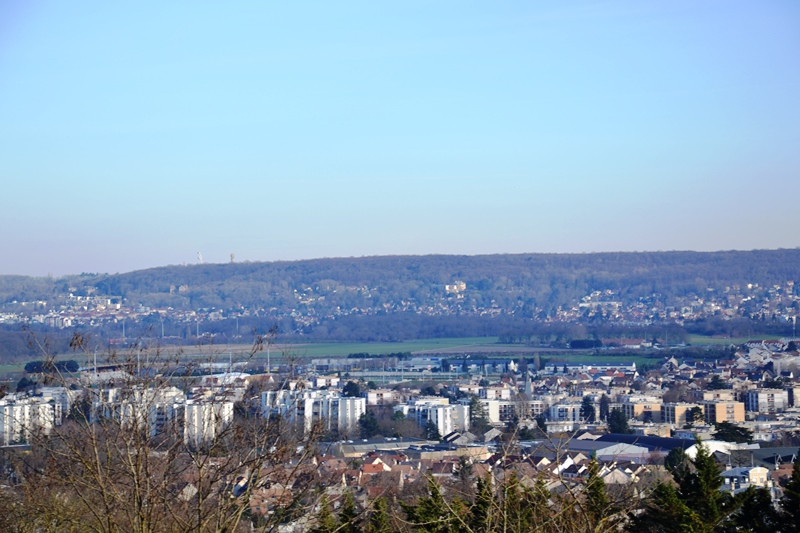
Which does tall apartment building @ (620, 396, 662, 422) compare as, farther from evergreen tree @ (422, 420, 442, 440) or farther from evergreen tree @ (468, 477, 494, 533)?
evergreen tree @ (468, 477, 494, 533)

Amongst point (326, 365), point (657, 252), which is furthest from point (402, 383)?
point (657, 252)

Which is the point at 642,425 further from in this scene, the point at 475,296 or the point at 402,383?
the point at 475,296

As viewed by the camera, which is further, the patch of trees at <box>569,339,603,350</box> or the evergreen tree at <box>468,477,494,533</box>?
the patch of trees at <box>569,339,603,350</box>

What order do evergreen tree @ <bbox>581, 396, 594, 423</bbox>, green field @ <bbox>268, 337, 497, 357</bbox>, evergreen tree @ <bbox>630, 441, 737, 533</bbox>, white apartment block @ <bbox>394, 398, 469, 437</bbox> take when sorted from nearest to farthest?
evergreen tree @ <bbox>630, 441, 737, 533</bbox>, white apartment block @ <bbox>394, 398, 469, 437</bbox>, evergreen tree @ <bbox>581, 396, 594, 423</bbox>, green field @ <bbox>268, 337, 497, 357</bbox>

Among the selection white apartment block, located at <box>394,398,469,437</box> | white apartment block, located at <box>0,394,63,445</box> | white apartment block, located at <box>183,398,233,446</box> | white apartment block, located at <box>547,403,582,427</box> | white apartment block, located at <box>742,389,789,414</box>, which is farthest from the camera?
white apartment block, located at <box>742,389,789,414</box>

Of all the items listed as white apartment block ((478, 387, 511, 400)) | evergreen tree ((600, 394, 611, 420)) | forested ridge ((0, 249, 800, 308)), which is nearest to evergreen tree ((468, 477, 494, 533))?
evergreen tree ((600, 394, 611, 420))

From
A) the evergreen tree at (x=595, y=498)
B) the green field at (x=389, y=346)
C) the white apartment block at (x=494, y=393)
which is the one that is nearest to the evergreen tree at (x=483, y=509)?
the evergreen tree at (x=595, y=498)

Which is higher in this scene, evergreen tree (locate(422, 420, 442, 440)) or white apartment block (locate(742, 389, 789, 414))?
evergreen tree (locate(422, 420, 442, 440))

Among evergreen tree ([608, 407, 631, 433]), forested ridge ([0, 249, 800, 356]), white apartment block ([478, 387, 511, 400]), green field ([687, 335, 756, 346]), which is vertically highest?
forested ridge ([0, 249, 800, 356])

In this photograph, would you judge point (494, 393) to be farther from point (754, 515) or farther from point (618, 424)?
point (754, 515)

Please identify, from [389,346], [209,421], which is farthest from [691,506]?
[389,346]
